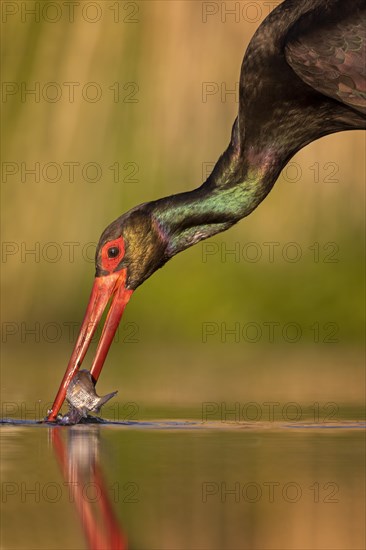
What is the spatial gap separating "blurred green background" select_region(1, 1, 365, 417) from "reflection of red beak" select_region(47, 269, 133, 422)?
440 cm

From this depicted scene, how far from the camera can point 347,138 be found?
21672 mm

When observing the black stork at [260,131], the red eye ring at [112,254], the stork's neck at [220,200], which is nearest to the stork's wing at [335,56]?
the black stork at [260,131]

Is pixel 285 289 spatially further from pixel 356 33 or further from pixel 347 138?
pixel 356 33

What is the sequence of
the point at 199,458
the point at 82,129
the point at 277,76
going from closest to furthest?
1. the point at 199,458
2. the point at 277,76
3. the point at 82,129

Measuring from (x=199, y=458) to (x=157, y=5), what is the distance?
50.6 feet

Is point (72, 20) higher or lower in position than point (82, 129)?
higher

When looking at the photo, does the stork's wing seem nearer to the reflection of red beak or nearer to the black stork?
the black stork

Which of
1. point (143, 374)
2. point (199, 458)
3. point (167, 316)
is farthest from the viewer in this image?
point (167, 316)

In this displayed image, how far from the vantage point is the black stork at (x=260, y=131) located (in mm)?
9688

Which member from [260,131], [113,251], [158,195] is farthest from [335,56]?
[158,195]

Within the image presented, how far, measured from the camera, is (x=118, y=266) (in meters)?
10.3

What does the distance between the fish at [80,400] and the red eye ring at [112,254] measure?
77cm

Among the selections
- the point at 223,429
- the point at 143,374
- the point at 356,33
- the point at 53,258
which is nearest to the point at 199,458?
the point at 223,429

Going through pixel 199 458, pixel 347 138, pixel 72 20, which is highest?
pixel 72 20
